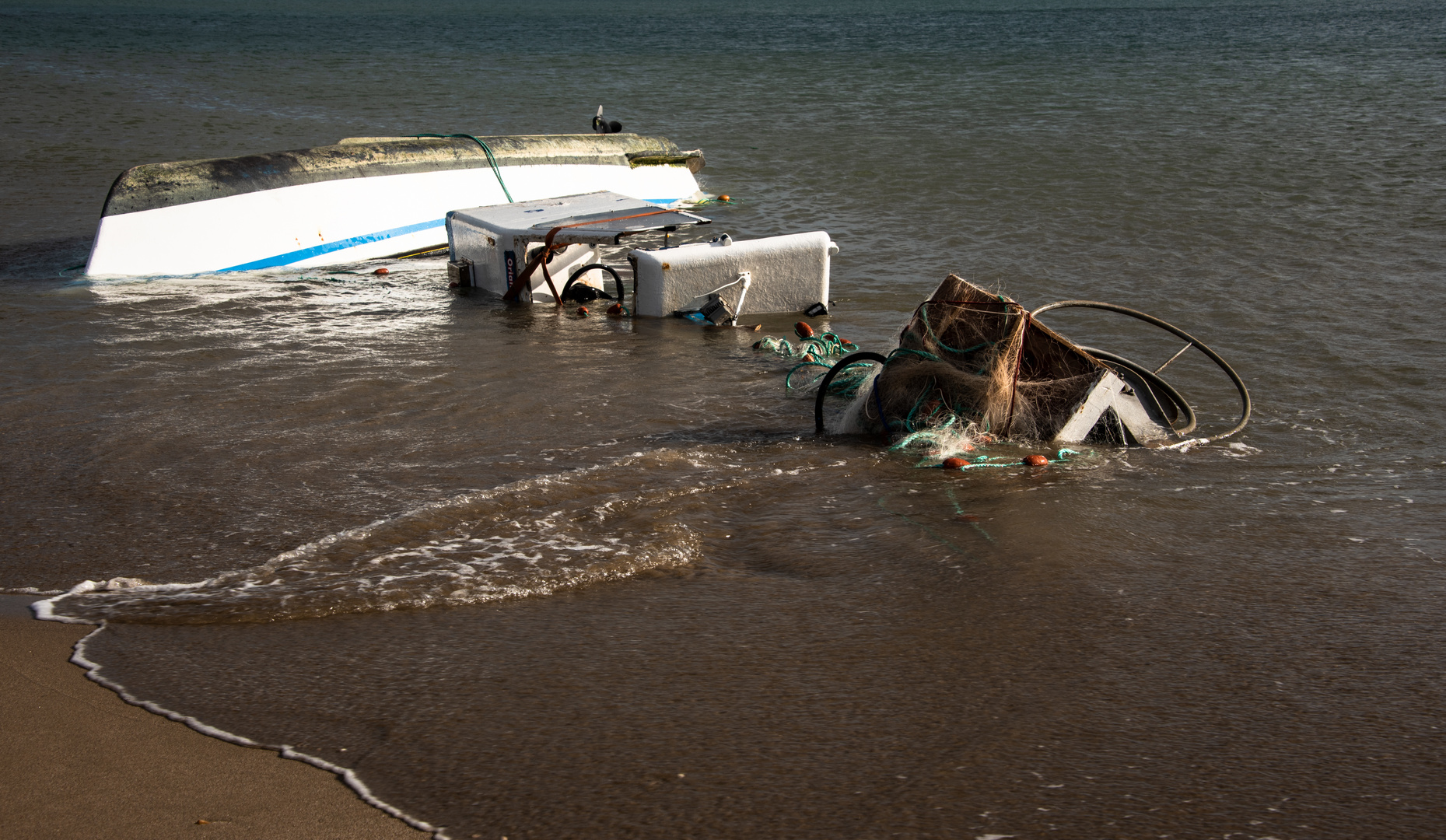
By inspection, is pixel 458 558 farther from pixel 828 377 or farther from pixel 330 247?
pixel 330 247

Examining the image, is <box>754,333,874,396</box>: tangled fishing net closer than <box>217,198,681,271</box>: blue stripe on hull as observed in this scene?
Yes

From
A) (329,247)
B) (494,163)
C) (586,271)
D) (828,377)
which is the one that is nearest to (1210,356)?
(828,377)

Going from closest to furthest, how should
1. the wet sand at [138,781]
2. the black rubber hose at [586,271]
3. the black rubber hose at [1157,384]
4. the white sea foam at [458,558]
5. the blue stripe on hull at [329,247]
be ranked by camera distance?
the wet sand at [138,781], the white sea foam at [458,558], the black rubber hose at [1157,384], the black rubber hose at [586,271], the blue stripe on hull at [329,247]

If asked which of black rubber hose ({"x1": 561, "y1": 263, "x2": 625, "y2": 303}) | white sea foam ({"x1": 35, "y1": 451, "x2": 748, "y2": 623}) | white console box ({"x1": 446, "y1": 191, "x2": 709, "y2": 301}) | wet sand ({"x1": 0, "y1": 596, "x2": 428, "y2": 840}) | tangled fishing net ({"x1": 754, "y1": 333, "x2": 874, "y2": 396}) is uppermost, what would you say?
white console box ({"x1": 446, "y1": 191, "x2": 709, "y2": 301})

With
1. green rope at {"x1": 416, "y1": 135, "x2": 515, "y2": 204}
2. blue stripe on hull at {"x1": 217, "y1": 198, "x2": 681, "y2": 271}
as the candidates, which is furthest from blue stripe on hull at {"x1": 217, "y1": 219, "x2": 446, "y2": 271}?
green rope at {"x1": 416, "y1": 135, "x2": 515, "y2": 204}

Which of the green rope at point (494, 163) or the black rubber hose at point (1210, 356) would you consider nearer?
the black rubber hose at point (1210, 356)

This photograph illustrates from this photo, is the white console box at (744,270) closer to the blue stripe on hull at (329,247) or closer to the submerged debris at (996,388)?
the submerged debris at (996,388)

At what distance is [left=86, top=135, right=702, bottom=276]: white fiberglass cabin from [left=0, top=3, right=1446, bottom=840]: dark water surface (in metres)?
0.36

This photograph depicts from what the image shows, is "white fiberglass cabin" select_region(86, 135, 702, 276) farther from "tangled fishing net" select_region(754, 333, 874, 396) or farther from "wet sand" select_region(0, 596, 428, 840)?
"wet sand" select_region(0, 596, 428, 840)

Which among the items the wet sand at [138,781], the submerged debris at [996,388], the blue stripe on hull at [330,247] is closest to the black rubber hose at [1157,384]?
the submerged debris at [996,388]

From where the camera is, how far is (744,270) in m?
9.64

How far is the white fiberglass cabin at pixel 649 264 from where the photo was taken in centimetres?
954

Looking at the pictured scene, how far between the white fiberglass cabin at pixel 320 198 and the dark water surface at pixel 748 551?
360 millimetres

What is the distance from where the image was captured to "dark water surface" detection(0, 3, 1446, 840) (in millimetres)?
3326
